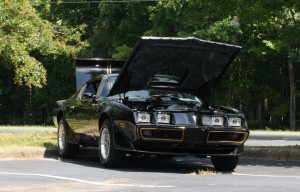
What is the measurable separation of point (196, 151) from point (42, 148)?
3.48m

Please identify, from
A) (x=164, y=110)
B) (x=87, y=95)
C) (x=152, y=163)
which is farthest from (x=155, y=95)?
(x=152, y=163)

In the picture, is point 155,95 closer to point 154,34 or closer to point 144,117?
point 144,117

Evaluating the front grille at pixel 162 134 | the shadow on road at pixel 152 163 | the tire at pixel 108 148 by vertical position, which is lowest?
the shadow on road at pixel 152 163

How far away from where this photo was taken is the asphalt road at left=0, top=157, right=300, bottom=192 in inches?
302

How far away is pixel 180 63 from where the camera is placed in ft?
34.9

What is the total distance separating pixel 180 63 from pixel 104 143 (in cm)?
185

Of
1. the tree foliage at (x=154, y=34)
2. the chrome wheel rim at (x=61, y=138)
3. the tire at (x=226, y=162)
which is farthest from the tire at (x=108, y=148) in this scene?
the tree foliage at (x=154, y=34)

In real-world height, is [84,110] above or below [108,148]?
above

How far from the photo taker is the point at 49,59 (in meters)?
41.5

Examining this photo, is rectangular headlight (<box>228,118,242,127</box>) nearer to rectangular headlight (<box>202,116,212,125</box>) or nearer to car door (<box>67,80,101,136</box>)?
rectangular headlight (<box>202,116,212,125</box>)

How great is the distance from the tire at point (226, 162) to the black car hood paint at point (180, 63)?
1181 millimetres

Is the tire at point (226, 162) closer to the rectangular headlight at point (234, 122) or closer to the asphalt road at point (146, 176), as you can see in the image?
the asphalt road at point (146, 176)

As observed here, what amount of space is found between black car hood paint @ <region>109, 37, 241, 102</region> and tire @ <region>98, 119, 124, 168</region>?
2.01 ft

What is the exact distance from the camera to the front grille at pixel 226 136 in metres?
9.70
